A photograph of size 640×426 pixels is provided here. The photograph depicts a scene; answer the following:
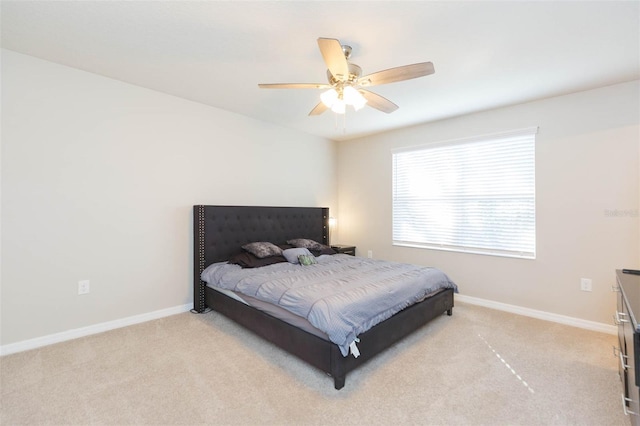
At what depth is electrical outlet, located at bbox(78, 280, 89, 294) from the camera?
277cm

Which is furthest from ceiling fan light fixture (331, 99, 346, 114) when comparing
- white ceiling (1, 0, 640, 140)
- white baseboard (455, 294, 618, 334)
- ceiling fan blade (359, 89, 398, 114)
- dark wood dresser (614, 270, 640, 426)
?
white baseboard (455, 294, 618, 334)

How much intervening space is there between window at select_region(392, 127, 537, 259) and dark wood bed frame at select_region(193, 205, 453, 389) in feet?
3.43

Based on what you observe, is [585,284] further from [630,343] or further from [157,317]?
[157,317]

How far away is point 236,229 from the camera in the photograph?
3.77 metres

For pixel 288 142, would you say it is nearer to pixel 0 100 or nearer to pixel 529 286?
pixel 0 100

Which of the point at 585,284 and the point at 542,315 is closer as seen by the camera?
the point at 585,284

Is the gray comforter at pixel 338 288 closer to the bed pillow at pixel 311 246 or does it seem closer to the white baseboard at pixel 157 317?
the bed pillow at pixel 311 246

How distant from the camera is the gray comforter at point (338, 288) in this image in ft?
6.81

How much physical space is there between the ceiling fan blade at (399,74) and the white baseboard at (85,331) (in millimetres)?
3173

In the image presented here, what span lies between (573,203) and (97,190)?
4960mm

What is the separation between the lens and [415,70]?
6.42 feet

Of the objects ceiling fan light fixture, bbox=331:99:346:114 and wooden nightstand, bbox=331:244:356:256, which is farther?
wooden nightstand, bbox=331:244:356:256

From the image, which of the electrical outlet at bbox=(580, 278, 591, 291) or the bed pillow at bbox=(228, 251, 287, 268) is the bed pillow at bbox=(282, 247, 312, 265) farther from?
the electrical outlet at bbox=(580, 278, 591, 291)

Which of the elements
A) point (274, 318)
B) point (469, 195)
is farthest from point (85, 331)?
point (469, 195)
